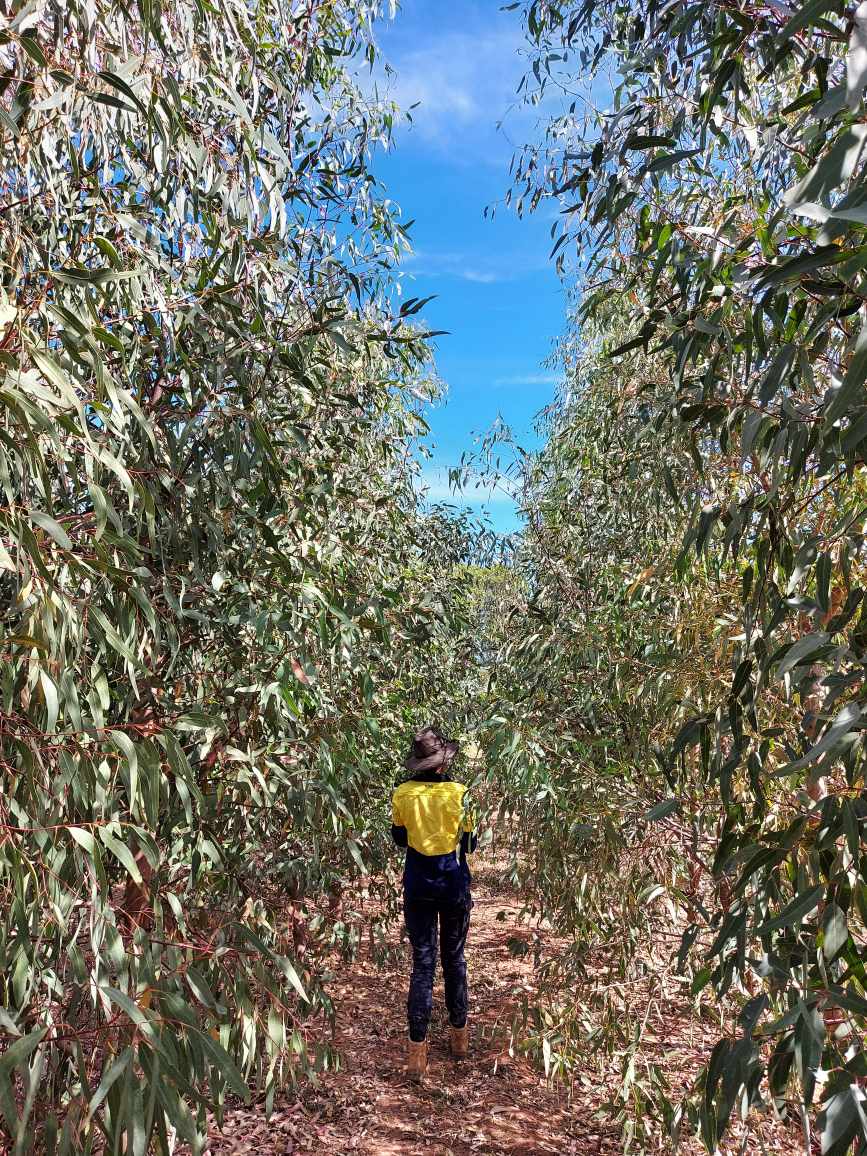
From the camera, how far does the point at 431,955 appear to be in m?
3.66

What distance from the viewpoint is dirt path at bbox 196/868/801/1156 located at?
308 centimetres

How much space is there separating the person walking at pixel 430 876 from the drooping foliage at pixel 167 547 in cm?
47

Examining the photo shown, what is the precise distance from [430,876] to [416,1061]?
849mm

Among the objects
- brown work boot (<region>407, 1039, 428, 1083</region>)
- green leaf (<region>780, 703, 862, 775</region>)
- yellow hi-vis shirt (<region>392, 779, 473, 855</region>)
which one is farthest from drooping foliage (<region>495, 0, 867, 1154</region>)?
brown work boot (<region>407, 1039, 428, 1083</region>)

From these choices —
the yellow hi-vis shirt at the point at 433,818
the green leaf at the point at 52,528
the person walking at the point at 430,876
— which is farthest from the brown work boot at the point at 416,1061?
the green leaf at the point at 52,528

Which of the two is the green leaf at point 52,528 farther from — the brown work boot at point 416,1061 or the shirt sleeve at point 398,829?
the brown work boot at point 416,1061

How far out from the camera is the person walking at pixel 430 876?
11.8ft

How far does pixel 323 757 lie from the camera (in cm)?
254

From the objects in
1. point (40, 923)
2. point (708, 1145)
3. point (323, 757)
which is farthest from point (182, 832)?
point (708, 1145)

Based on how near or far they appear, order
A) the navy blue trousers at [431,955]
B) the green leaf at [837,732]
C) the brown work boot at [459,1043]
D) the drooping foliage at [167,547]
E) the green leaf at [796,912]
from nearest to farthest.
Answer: the green leaf at [837,732], the green leaf at [796,912], the drooping foliage at [167,547], the navy blue trousers at [431,955], the brown work boot at [459,1043]

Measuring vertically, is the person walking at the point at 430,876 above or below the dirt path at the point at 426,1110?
above

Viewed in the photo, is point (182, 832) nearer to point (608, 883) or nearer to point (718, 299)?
point (608, 883)

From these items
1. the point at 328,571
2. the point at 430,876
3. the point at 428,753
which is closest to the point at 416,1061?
the point at 430,876

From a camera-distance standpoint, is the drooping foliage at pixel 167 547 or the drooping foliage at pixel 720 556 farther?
the drooping foliage at pixel 167 547
